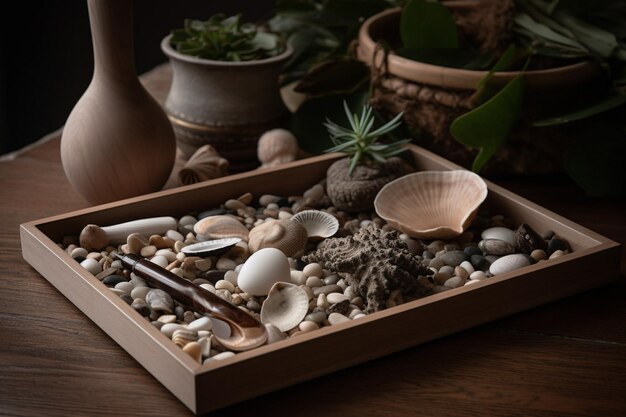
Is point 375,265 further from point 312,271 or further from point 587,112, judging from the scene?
point 587,112

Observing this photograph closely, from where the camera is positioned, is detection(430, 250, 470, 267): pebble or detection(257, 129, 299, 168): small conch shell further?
detection(257, 129, 299, 168): small conch shell

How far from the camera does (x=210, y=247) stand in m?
0.78

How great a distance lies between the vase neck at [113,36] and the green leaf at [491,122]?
322 millimetres

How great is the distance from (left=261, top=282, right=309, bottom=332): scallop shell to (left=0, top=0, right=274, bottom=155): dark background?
1.09 meters

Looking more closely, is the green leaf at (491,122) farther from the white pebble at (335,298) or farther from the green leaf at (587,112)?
the white pebble at (335,298)

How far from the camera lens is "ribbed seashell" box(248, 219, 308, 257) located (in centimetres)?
79

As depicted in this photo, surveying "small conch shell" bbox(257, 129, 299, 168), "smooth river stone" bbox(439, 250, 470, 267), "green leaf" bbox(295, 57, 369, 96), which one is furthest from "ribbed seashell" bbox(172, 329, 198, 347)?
"green leaf" bbox(295, 57, 369, 96)

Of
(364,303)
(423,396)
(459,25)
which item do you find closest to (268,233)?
(364,303)

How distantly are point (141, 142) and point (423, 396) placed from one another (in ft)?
1.31

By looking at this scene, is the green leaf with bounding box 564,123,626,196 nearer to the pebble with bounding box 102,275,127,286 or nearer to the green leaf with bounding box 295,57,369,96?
the green leaf with bounding box 295,57,369,96

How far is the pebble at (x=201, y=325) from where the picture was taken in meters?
0.66

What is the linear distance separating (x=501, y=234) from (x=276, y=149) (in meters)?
0.28

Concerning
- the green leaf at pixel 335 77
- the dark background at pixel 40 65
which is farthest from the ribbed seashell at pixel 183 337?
the dark background at pixel 40 65

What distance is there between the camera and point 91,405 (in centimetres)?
61
